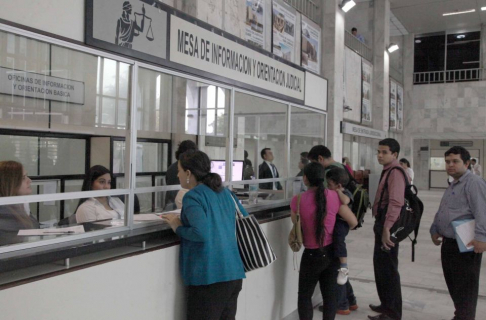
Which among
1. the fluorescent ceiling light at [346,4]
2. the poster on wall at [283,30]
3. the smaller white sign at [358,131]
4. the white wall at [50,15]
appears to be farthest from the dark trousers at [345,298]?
the fluorescent ceiling light at [346,4]

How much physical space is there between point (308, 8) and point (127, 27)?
8.24 m

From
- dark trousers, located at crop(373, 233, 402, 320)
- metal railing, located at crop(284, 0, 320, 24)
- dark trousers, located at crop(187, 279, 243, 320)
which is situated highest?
metal railing, located at crop(284, 0, 320, 24)

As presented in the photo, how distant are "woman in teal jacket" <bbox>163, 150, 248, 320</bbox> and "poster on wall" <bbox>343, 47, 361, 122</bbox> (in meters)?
9.59

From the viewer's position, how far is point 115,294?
2.23 meters

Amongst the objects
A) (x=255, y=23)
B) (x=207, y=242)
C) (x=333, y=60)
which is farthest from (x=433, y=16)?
(x=207, y=242)

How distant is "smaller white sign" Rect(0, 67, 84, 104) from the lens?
179 inches

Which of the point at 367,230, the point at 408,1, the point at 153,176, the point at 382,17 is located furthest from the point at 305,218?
the point at 408,1

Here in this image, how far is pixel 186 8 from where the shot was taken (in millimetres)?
5957

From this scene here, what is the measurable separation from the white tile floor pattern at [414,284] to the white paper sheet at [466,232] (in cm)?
120

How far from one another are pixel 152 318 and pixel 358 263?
476 centimetres

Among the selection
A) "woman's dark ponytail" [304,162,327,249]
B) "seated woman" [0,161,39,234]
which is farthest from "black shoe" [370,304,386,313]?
"seated woman" [0,161,39,234]

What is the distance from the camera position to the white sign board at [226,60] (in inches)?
120

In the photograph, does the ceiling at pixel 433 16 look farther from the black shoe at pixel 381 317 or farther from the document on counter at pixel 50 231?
the document on counter at pixel 50 231

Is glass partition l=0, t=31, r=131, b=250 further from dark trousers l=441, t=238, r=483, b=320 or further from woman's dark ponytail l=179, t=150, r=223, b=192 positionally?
dark trousers l=441, t=238, r=483, b=320
